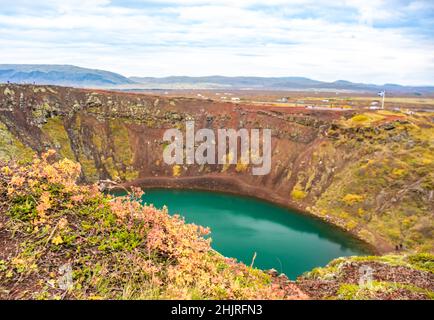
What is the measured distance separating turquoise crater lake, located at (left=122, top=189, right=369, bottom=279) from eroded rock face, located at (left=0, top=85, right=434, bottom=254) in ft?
11.0

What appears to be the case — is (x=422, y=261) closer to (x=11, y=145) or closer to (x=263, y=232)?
(x=263, y=232)

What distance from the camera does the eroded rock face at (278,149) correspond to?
148 feet

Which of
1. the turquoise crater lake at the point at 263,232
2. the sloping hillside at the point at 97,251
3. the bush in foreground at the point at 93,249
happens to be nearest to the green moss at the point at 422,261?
the sloping hillside at the point at 97,251

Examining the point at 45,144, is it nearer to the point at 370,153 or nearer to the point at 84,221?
the point at 370,153

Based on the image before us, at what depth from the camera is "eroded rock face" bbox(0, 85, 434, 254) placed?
4516 cm

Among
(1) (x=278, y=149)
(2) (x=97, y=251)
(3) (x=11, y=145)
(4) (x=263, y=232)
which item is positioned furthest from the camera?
(1) (x=278, y=149)

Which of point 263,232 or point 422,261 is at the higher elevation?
point 422,261

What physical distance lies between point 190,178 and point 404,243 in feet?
112

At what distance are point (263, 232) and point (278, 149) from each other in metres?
23.6

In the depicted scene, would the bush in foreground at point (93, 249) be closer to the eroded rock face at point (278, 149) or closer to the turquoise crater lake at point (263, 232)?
the turquoise crater lake at point (263, 232)

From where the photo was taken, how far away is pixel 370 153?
53250 mm

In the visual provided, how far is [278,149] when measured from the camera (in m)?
Answer: 63.0

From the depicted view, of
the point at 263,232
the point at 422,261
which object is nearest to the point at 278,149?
the point at 263,232

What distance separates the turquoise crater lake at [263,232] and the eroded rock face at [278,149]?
3.34m
